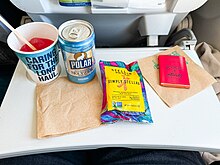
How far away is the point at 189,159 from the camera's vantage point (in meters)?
0.57

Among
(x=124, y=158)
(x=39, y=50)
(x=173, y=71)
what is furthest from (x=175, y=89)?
(x=39, y=50)

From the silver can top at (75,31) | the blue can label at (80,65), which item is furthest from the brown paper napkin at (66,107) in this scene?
the silver can top at (75,31)

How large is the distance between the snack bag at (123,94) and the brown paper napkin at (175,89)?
37 mm

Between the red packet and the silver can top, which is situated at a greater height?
the silver can top

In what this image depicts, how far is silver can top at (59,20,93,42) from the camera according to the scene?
0.47 metres

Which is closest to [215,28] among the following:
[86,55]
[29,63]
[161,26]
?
[161,26]

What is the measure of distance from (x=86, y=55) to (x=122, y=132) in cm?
20

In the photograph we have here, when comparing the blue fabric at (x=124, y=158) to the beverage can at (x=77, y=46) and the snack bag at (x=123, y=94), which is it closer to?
the snack bag at (x=123, y=94)

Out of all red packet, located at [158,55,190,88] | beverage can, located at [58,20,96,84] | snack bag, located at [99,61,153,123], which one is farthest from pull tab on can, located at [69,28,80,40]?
red packet, located at [158,55,190,88]

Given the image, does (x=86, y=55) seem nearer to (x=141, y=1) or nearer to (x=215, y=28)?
(x=141, y=1)

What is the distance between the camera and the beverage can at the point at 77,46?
1.52 feet

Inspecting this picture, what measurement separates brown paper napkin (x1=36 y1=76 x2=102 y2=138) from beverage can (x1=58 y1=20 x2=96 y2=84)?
0.15 feet

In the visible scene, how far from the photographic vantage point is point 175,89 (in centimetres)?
55

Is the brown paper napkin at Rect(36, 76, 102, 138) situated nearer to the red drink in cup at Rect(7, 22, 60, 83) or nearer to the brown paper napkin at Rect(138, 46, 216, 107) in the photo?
the red drink in cup at Rect(7, 22, 60, 83)
